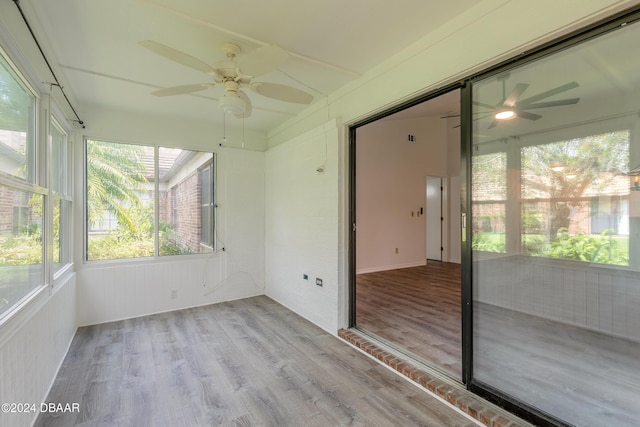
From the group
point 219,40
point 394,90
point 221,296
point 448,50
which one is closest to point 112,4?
point 219,40

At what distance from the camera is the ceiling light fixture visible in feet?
6.16

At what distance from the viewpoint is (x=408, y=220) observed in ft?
21.6

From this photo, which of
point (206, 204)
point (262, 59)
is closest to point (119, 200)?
point (206, 204)

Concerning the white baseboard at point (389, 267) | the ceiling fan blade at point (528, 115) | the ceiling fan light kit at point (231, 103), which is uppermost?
the ceiling fan light kit at point (231, 103)

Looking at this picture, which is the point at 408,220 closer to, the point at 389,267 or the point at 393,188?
the point at 393,188

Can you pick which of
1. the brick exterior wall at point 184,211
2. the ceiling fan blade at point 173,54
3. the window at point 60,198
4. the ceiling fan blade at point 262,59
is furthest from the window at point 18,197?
the brick exterior wall at point 184,211

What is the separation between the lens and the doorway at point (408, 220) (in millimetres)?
3840

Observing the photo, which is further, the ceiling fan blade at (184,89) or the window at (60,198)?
the window at (60,198)

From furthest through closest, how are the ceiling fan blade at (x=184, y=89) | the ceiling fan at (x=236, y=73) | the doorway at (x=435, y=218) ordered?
1. the doorway at (x=435, y=218)
2. the ceiling fan blade at (x=184, y=89)
3. the ceiling fan at (x=236, y=73)

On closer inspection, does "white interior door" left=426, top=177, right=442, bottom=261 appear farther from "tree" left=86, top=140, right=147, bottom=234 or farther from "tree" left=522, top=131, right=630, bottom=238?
"tree" left=86, top=140, right=147, bottom=234

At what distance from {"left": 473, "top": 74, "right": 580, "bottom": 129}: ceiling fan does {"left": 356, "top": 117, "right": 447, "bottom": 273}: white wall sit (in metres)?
3.88

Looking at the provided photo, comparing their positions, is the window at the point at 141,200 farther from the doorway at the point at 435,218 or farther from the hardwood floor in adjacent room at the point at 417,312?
the doorway at the point at 435,218

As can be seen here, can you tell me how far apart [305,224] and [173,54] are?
7.80 feet

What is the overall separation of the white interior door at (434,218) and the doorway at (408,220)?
0.02 meters
